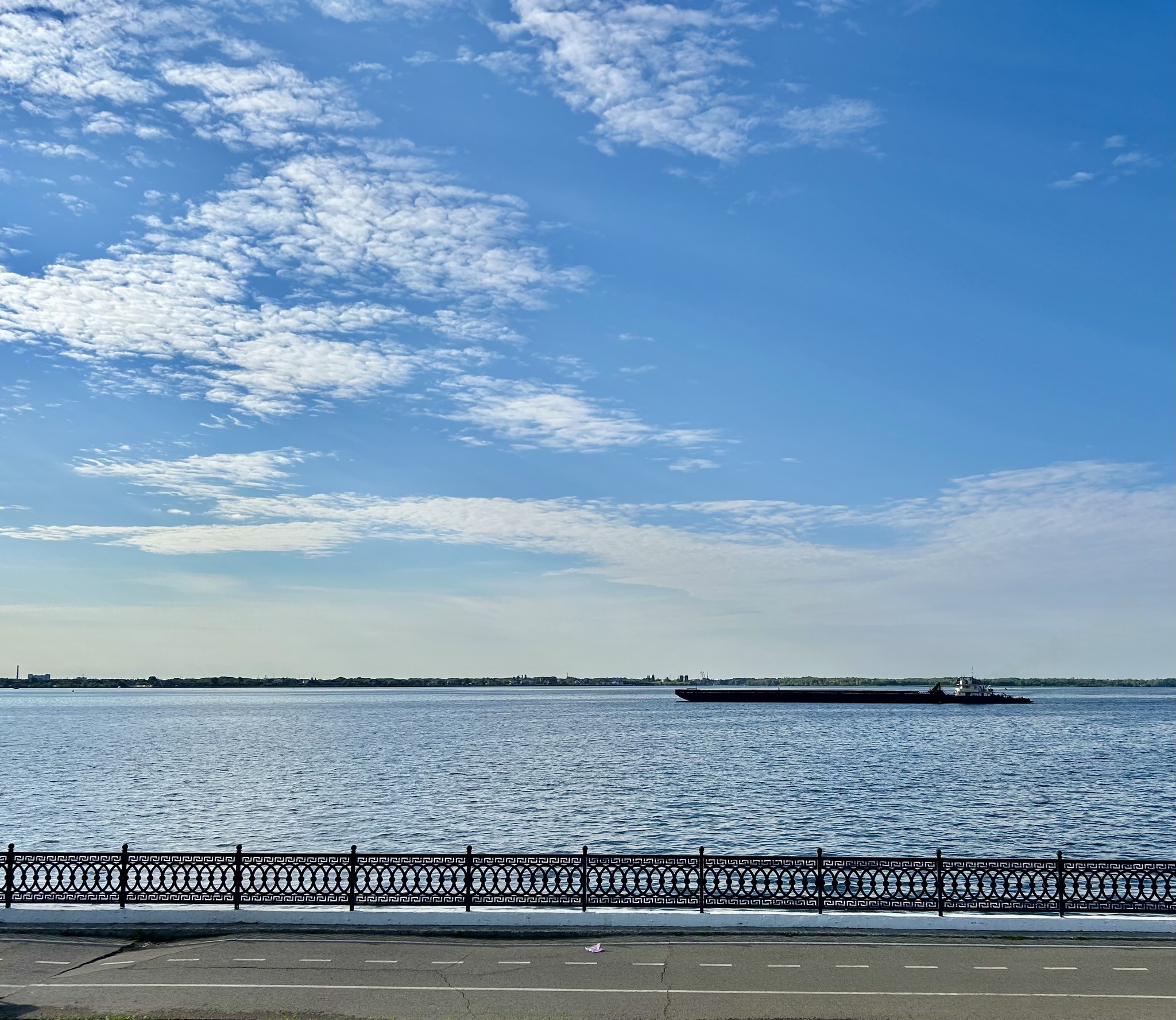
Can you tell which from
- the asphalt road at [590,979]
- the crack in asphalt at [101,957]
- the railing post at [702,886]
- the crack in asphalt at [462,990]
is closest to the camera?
the asphalt road at [590,979]

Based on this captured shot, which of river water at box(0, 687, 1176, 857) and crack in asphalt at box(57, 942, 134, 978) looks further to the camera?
river water at box(0, 687, 1176, 857)

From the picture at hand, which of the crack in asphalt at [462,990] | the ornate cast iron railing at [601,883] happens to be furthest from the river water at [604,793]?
the crack in asphalt at [462,990]

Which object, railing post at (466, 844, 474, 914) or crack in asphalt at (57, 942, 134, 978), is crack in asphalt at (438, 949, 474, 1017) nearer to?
railing post at (466, 844, 474, 914)

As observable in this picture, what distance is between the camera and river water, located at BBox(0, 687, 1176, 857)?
154 feet

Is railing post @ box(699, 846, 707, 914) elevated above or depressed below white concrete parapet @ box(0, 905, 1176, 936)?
above

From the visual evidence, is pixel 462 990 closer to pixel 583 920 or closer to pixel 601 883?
pixel 583 920

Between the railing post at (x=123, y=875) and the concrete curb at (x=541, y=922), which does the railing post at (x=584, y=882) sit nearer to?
the concrete curb at (x=541, y=922)

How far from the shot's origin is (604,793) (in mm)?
63750

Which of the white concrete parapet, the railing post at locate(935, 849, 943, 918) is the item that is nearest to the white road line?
the white concrete parapet

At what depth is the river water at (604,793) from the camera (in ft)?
154

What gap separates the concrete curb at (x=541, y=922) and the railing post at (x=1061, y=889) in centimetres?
32

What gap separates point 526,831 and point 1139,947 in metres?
33.8

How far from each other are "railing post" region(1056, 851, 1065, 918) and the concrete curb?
0.32 meters

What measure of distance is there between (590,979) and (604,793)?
48032 mm
